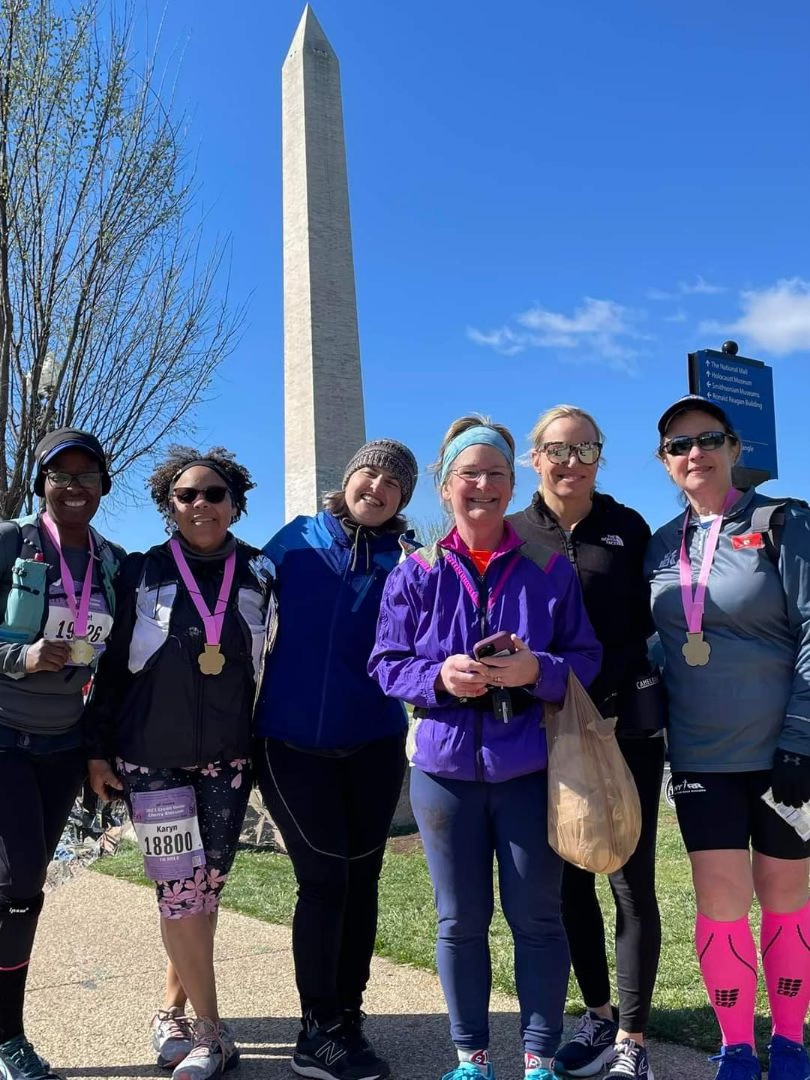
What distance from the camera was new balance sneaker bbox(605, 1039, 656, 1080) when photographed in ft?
9.37

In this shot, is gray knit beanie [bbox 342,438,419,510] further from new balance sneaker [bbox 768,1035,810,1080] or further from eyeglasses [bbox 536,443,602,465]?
new balance sneaker [bbox 768,1035,810,1080]

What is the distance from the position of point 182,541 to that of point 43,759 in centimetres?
87

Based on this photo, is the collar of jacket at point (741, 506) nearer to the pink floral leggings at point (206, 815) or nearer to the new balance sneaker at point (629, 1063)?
the new balance sneaker at point (629, 1063)

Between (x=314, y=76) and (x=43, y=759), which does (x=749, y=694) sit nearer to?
(x=43, y=759)

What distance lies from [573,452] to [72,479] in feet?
5.76

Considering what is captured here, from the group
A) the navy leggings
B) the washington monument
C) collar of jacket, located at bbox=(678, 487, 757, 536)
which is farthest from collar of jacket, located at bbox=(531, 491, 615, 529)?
the washington monument

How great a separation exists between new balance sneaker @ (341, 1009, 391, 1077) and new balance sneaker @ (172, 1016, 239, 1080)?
1.33 ft

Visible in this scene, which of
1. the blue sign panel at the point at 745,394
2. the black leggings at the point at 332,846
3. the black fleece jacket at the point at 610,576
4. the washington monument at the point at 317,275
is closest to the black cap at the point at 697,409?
the black fleece jacket at the point at 610,576

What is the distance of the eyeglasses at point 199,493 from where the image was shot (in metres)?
3.25

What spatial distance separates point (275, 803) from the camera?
3.16m

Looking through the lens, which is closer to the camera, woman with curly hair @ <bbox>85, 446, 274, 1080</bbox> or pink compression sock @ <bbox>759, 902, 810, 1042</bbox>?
pink compression sock @ <bbox>759, 902, 810, 1042</bbox>

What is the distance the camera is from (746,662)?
279cm

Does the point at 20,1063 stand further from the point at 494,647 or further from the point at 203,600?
the point at 494,647

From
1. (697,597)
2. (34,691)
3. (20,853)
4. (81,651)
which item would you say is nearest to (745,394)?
(697,597)
